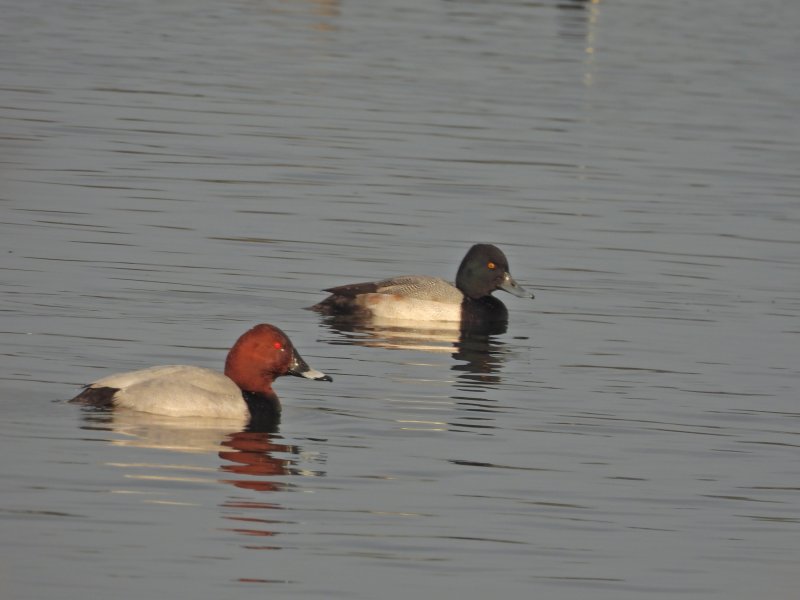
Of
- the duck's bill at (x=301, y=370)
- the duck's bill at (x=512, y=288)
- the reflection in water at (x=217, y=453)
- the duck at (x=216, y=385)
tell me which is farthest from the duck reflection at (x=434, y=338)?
the reflection in water at (x=217, y=453)

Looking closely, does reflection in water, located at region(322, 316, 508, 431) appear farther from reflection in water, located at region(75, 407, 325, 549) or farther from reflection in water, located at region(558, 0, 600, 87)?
reflection in water, located at region(558, 0, 600, 87)

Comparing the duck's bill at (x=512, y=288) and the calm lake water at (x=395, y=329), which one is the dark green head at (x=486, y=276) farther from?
the calm lake water at (x=395, y=329)

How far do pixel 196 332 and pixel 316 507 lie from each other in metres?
4.99

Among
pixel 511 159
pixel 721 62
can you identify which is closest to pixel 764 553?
pixel 511 159

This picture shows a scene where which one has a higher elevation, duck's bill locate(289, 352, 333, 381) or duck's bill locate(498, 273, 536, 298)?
duck's bill locate(498, 273, 536, 298)

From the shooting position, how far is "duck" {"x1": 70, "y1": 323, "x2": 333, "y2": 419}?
11.1 m

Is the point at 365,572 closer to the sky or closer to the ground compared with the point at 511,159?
closer to the ground

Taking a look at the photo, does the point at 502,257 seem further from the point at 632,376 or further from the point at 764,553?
the point at 764,553

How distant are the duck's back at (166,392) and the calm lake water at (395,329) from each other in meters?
0.11

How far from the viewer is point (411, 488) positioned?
10047 millimetres

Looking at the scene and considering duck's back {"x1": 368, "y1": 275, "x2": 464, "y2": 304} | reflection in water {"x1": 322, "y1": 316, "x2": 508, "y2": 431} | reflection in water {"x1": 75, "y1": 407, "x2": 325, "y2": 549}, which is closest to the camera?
reflection in water {"x1": 75, "y1": 407, "x2": 325, "y2": 549}

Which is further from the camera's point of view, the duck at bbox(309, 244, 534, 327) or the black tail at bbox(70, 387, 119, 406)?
the duck at bbox(309, 244, 534, 327)

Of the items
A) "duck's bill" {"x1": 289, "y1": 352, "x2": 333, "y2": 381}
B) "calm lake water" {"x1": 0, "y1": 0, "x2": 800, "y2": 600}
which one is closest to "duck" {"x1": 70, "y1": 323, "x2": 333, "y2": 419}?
"duck's bill" {"x1": 289, "y1": 352, "x2": 333, "y2": 381}

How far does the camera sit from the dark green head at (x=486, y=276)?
16.5m
